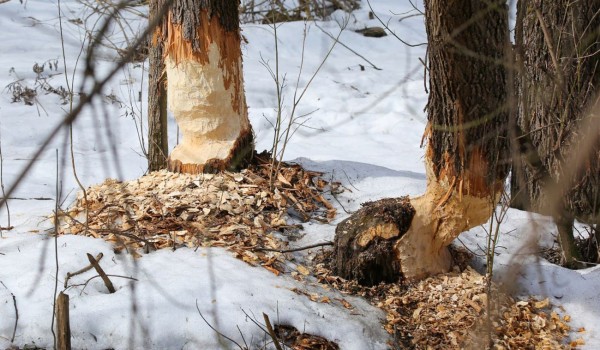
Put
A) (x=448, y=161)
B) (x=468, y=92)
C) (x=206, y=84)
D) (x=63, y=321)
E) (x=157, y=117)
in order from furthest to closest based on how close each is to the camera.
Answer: (x=157, y=117), (x=206, y=84), (x=448, y=161), (x=468, y=92), (x=63, y=321)

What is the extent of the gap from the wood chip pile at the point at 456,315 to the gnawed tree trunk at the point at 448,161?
3.3 inches

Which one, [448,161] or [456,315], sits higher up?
[448,161]

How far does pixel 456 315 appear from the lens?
319 cm

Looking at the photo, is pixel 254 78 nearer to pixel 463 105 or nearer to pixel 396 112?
pixel 396 112

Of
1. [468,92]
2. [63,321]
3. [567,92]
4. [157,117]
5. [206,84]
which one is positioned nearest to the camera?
[63,321]

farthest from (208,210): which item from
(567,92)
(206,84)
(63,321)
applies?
(567,92)

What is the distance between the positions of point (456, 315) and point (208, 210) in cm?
145

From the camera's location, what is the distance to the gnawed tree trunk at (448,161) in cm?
281

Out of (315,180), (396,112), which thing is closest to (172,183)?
(315,180)

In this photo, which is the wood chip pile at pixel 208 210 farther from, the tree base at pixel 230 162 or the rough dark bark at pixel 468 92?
the rough dark bark at pixel 468 92

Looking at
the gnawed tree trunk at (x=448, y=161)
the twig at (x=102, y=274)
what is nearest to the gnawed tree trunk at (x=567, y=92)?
the gnawed tree trunk at (x=448, y=161)

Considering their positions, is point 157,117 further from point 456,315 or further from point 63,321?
point 63,321

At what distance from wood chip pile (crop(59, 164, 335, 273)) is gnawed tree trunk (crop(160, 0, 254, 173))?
14 centimetres

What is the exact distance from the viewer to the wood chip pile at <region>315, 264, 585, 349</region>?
306cm
